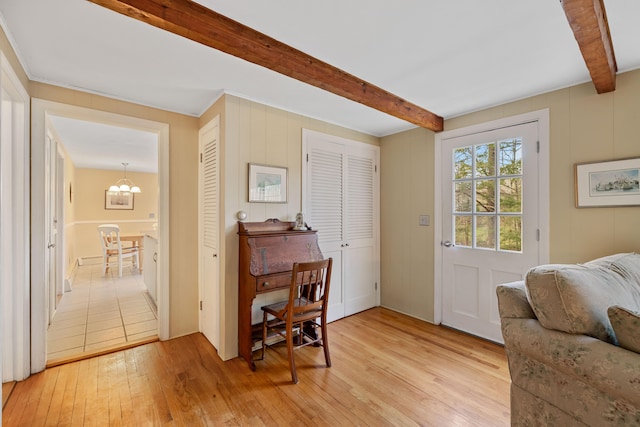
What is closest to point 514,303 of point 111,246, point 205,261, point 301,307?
point 301,307

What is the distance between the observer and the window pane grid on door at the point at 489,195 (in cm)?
259

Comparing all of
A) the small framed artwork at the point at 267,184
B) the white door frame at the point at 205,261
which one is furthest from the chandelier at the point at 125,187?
the small framed artwork at the point at 267,184

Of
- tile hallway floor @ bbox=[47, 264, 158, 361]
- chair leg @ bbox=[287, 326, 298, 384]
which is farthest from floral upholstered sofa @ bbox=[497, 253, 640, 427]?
tile hallway floor @ bbox=[47, 264, 158, 361]

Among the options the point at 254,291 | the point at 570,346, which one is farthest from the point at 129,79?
the point at 570,346

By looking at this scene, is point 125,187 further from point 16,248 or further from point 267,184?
point 267,184

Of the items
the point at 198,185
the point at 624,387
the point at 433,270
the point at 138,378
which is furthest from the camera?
the point at 433,270

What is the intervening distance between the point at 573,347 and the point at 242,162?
7.74 feet

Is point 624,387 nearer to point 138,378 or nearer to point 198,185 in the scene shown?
point 138,378

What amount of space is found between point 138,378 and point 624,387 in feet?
8.91

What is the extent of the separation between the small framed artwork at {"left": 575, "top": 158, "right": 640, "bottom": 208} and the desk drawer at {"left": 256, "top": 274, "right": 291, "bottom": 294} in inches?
94.3

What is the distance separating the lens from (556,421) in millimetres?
1164

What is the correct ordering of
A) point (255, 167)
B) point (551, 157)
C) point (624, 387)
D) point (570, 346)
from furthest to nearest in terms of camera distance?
1. point (255, 167)
2. point (551, 157)
3. point (570, 346)
4. point (624, 387)

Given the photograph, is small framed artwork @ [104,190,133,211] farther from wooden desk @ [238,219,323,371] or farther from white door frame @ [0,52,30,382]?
wooden desk @ [238,219,323,371]

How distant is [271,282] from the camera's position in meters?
2.31
